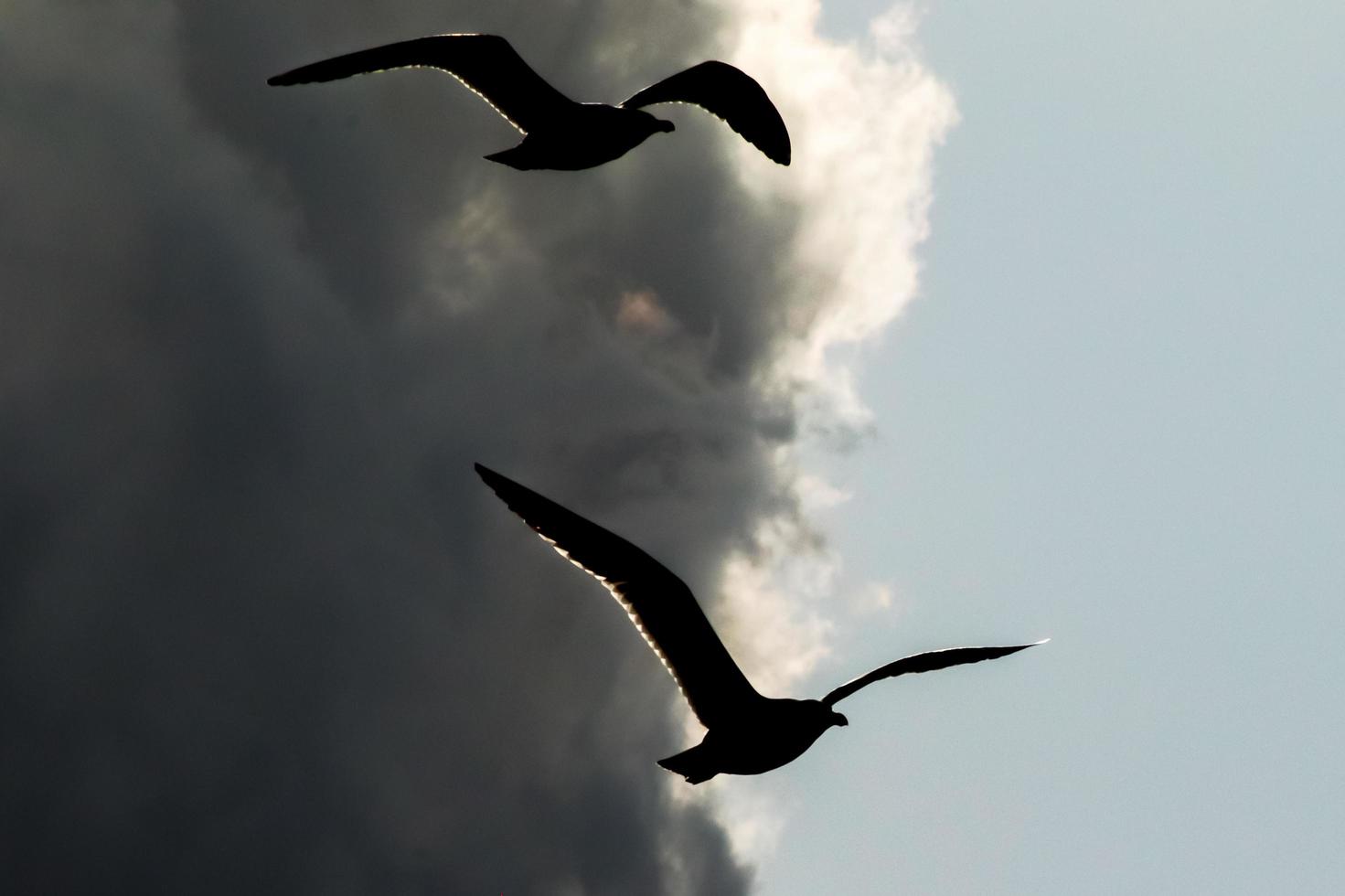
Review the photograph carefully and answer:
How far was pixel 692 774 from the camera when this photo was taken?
15.3 m

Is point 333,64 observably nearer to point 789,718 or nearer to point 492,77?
point 492,77

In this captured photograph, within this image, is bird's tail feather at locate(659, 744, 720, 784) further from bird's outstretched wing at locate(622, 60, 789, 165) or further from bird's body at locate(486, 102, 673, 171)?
bird's outstretched wing at locate(622, 60, 789, 165)

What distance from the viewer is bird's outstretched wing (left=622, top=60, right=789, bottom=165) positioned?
63.0 ft

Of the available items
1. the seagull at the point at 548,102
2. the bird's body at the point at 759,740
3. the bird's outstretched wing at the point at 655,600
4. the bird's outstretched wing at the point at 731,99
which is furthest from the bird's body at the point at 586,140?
the bird's body at the point at 759,740

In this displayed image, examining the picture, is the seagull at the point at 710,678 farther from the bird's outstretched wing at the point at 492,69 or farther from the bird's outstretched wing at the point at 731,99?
the bird's outstretched wing at the point at 731,99

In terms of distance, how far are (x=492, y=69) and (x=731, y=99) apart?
12.6 ft

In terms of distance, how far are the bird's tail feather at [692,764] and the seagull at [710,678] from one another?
0.01 metres

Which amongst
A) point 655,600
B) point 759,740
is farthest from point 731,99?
point 759,740

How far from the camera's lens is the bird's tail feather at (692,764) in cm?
1519

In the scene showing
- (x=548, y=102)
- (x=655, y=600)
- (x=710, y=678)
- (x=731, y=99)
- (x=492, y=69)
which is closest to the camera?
(x=655, y=600)

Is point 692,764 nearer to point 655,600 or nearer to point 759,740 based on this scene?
point 759,740

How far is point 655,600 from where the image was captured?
14641 millimetres

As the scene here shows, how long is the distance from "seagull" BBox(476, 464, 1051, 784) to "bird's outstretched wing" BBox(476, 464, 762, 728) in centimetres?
1

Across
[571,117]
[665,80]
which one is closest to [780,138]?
[665,80]
